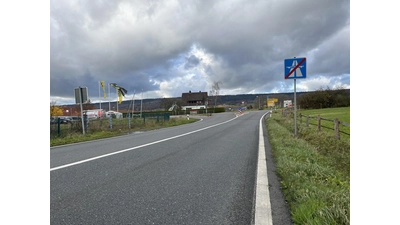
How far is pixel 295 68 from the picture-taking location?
26.8ft

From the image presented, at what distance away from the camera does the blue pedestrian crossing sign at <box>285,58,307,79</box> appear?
8078mm

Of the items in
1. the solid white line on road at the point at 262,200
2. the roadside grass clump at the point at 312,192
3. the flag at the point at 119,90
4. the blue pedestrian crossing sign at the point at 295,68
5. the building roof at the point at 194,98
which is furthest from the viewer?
the building roof at the point at 194,98

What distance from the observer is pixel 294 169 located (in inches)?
167

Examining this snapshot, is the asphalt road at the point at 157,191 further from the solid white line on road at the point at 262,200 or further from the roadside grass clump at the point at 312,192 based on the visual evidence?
the roadside grass clump at the point at 312,192

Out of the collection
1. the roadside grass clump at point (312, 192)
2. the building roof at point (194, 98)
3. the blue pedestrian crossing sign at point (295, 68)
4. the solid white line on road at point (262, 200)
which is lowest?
the solid white line on road at point (262, 200)

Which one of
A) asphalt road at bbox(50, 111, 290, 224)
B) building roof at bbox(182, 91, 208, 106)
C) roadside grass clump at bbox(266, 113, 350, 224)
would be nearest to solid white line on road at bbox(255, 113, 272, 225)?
asphalt road at bbox(50, 111, 290, 224)

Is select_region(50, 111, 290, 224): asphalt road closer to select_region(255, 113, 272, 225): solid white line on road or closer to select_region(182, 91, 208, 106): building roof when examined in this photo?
select_region(255, 113, 272, 225): solid white line on road

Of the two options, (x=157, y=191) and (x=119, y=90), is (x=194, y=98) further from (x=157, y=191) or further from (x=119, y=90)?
(x=157, y=191)

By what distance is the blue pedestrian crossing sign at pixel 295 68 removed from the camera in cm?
808

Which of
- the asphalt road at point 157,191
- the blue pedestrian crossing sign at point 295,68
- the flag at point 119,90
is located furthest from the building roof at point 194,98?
the asphalt road at point 157,191

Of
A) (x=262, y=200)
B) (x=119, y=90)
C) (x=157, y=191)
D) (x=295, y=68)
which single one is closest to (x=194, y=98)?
(x=119, y=90)

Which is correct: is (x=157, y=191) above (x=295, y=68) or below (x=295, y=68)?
below
